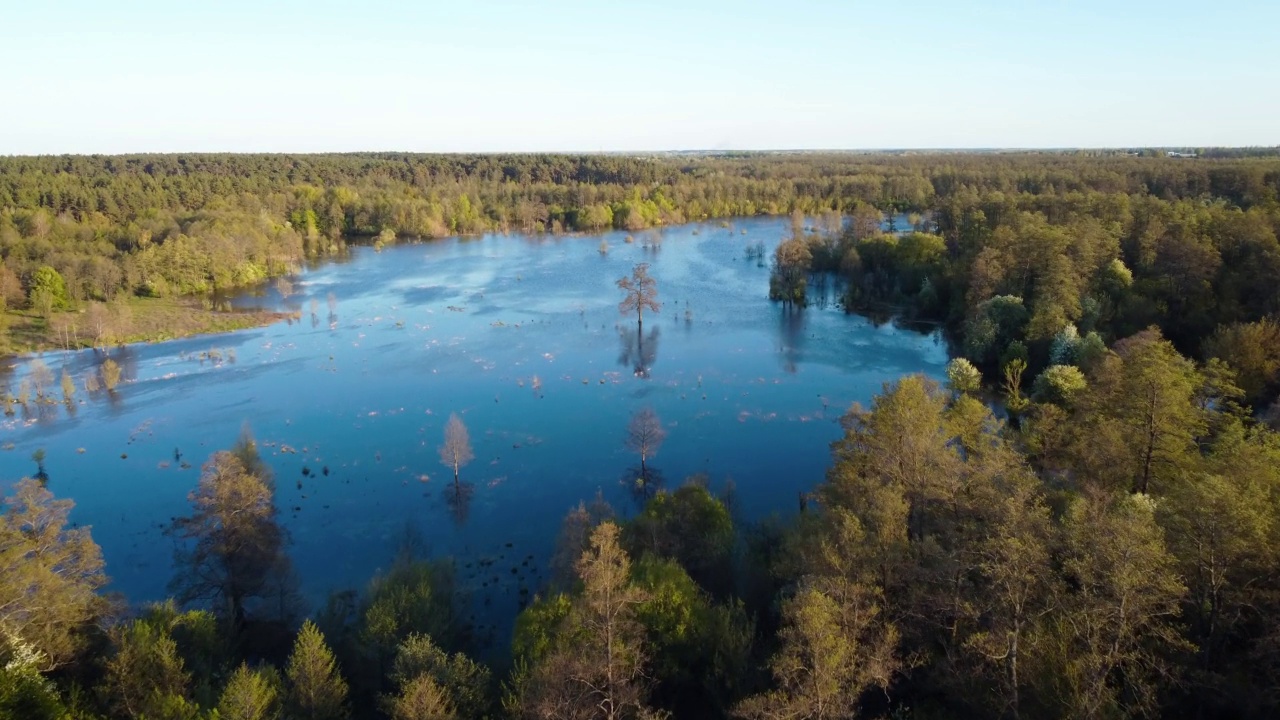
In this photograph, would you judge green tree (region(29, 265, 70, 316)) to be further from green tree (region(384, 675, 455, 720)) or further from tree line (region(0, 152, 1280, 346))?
green tree (region(384, 675, 455, 720))

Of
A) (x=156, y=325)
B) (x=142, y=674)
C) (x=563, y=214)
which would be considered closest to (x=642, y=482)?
(x=142, y=674)

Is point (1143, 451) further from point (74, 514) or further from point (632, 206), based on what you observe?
point (632, 206)

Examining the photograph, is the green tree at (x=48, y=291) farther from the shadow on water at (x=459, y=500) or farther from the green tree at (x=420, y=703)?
the green tree at (x=420, y=703)

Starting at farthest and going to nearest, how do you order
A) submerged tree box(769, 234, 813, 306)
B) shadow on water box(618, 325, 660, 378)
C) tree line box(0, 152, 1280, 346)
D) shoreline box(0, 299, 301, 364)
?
submerged tree box(769, 234, 813, 306), shoreline box(0, 299, 301, 364), shadow on water box(618, 325, 660, 378), tree line box(0, 152, 1280, 346)

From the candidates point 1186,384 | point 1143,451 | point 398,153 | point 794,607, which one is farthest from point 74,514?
point 398,153

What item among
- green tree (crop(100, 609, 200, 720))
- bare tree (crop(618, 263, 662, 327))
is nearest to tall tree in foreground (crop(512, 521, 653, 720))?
green tree (crop(100, 609, 200, 720))
